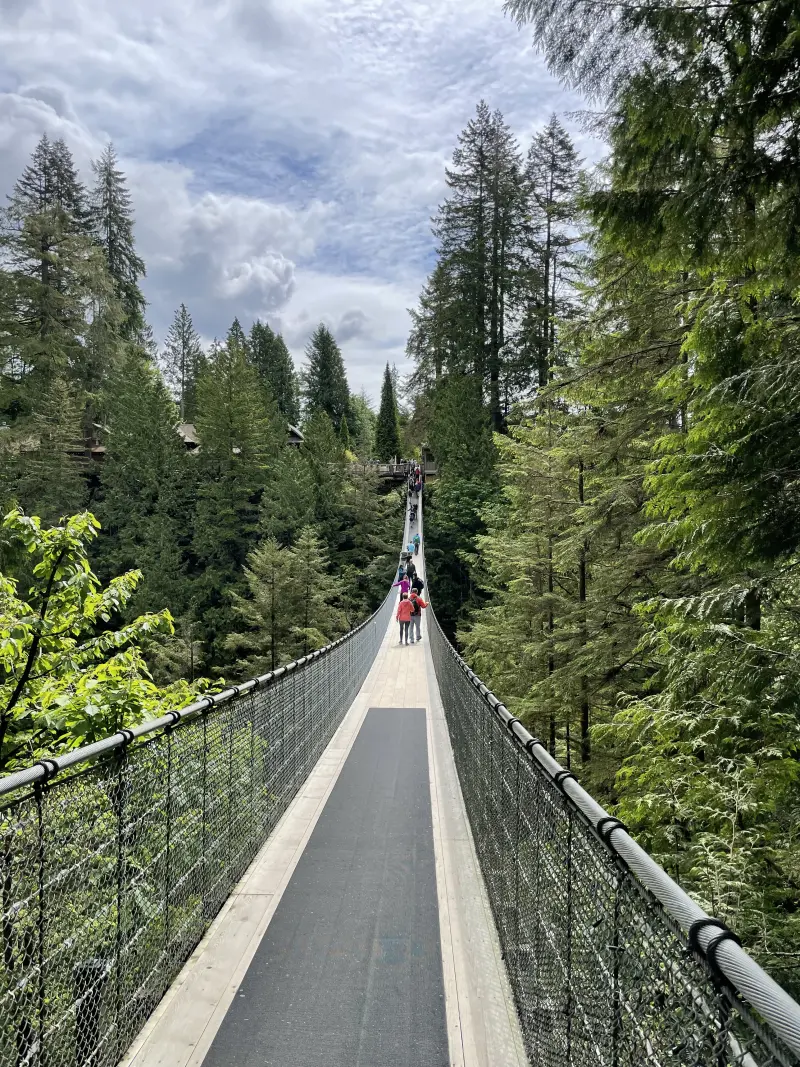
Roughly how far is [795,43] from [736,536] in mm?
2086

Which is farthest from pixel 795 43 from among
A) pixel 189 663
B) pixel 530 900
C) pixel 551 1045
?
pixel 189 663

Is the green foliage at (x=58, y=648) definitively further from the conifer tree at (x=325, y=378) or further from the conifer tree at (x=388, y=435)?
the conifer tree at (x=325, y=378)

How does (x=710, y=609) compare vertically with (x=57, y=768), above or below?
Answer: above

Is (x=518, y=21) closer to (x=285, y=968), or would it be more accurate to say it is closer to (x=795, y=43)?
(x=795, y=43)

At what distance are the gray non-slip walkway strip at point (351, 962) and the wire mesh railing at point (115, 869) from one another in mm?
394

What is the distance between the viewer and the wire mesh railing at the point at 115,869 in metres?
1.84

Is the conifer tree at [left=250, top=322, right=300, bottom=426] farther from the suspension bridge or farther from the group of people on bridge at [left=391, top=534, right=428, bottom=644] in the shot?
the suspension bridge

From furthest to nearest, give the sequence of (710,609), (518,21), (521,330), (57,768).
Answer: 1. (521,330)
2. (710,609)
3. (518,21)
4. (57,768)

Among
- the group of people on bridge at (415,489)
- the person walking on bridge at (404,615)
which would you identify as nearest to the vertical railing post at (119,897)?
the person walking on bridge at (404,615)


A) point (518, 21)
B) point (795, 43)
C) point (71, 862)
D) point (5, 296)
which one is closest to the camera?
point (71, 862)

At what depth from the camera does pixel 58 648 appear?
208 inches

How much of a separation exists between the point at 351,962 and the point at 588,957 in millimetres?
1684

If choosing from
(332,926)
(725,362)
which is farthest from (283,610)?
(725,362)

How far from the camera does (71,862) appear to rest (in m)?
2.05
